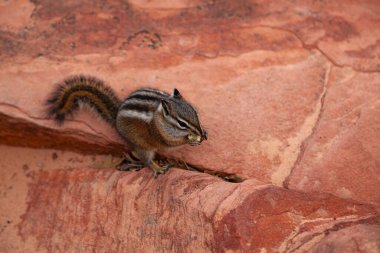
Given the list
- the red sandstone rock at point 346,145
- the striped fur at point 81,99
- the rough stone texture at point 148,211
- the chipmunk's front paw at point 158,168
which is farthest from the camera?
the striped fur at point 81,99

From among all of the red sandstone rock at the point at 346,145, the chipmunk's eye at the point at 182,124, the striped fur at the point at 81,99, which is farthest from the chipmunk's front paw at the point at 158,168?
the red sandstone rock at the point at 346,145

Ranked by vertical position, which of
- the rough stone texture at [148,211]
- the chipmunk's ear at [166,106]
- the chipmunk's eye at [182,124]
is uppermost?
the chipmunk's ear at [166,106]

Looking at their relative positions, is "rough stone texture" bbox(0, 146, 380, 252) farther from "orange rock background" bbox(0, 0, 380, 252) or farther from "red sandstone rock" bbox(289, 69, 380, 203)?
"red sandstone rock" bbox(289, 69, 380, 203)

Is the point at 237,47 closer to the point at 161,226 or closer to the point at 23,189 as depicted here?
the point at 161,226

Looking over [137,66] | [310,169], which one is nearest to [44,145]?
[137,66]

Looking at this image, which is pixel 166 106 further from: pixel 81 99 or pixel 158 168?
pixel 81 99

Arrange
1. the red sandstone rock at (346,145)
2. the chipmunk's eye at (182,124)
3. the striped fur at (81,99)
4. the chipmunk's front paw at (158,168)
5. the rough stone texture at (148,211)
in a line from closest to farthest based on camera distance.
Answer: the rough stone texture at (148,211), the red sandstone rock at (346,145), the chipmunk's eye at (182,124), the chipmunk's front paw at (158,168), the striped fur at (81,99)

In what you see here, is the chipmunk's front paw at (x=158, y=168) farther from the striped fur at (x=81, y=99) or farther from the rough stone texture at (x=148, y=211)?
the striped fur at (x=81, y=99)

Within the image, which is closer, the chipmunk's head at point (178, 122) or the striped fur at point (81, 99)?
the chipmunk's head at point (178, 122)

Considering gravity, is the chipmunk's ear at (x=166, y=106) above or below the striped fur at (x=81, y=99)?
above
